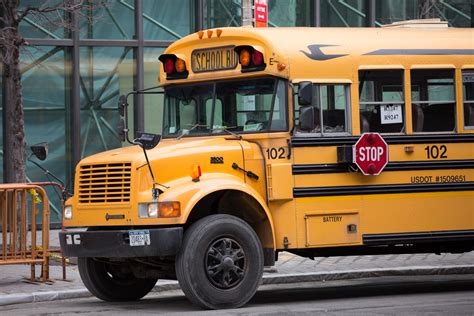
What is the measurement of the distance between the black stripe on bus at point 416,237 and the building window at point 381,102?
3.63 feet

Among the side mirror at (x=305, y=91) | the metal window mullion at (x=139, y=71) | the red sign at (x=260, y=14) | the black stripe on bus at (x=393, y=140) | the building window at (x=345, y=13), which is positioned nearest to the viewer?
the side mirror at (x=305, y=91)

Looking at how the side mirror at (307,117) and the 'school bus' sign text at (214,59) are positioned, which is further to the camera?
the 'school bus' sign text at (214,59)

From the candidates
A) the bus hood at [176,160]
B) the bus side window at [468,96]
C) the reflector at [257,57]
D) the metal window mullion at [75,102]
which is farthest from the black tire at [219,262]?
the metal window mullion at [75,102]

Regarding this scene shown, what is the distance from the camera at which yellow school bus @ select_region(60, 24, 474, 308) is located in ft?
39.5

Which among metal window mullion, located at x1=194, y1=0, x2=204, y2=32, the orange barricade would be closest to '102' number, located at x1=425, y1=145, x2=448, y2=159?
the orange barricade

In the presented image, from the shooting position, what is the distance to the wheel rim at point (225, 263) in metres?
12.0

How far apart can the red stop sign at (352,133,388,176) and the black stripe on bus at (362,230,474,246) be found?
26.8 inches

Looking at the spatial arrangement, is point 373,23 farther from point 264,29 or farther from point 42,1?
point 264,29

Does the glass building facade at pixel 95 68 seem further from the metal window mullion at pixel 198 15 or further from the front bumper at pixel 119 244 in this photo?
the front bumper at pixel 119 244

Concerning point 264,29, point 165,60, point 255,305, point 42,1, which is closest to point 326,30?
point 264,29

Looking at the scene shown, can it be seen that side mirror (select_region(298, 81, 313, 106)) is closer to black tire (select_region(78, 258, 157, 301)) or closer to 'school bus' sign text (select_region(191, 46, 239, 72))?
'school bus' sign text (select_region(191, 46, 239, 72))

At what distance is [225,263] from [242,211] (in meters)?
0.83

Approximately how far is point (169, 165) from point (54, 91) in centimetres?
1041

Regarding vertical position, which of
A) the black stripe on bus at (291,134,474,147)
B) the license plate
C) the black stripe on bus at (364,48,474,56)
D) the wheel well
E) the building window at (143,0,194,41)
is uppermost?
the building window at (143,0,194,41)
